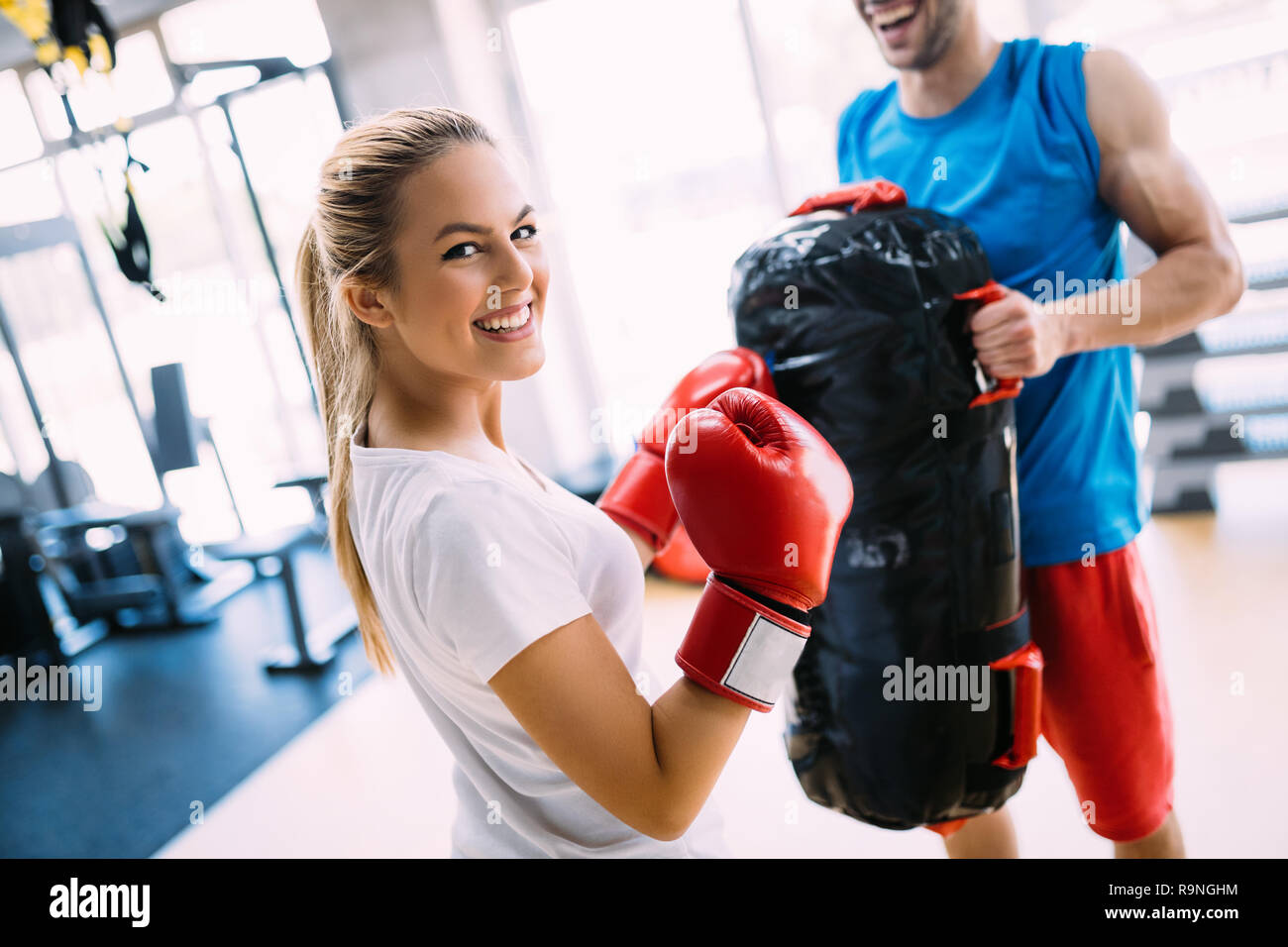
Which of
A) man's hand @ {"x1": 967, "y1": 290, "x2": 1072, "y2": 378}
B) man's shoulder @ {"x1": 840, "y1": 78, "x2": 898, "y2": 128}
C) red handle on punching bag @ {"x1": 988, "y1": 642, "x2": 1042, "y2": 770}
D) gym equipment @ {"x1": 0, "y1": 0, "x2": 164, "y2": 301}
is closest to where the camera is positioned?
man's hand @ {"x1": 967, "y1": 290, "x2": 1072, "y2": 378}

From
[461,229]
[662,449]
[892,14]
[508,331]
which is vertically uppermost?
[892,14]

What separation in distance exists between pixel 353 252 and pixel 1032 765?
228 cm

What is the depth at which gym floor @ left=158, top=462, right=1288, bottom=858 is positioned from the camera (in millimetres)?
2102

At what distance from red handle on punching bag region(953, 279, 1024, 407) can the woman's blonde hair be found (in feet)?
2.07

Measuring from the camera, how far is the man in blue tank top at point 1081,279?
1.25 m

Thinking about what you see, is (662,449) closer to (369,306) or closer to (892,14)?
(369,306)

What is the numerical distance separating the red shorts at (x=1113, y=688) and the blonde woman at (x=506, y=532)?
0.64 m

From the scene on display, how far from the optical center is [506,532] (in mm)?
825

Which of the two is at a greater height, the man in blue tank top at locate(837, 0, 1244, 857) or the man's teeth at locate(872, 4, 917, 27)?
the man's teeth at locate(872, 4, 917, 27)

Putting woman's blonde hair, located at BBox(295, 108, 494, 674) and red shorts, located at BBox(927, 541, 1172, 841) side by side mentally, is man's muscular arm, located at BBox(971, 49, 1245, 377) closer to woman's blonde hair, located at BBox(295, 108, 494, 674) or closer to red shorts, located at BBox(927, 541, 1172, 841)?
red shorts, located at BBox(927, 541, 1172, 841)

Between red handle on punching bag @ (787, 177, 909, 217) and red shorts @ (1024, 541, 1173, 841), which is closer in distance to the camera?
red handle on punching bag @ (787, 177, 909, 217)

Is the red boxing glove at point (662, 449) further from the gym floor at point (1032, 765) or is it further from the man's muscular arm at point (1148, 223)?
the gym floor at point (1032, 765)

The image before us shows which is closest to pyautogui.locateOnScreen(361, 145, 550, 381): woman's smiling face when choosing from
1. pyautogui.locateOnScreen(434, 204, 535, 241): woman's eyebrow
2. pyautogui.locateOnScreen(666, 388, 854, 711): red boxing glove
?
pyautogui.locateOnScreen(434, 204, 535, 241): woman's eyebrow

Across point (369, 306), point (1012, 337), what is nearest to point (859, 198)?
point (1012, 337)
